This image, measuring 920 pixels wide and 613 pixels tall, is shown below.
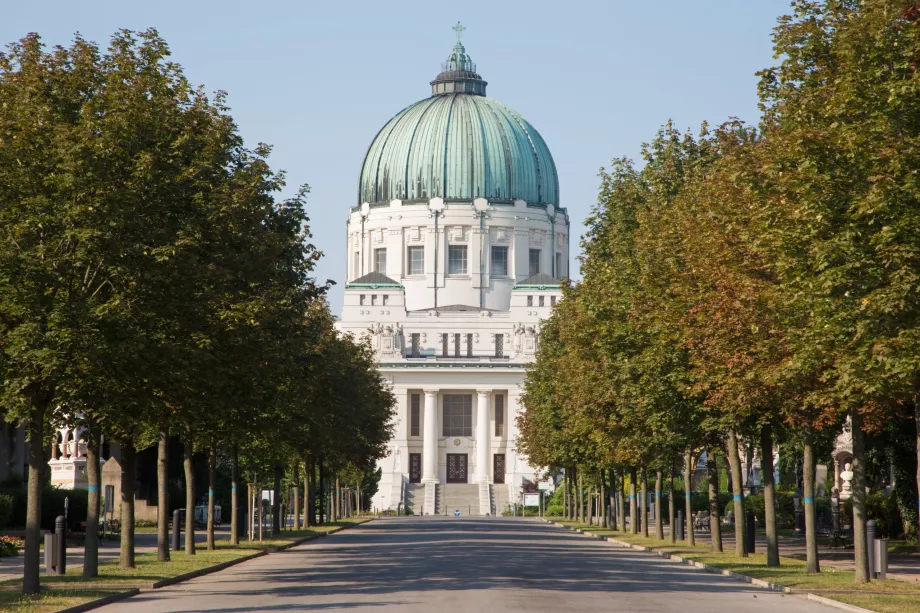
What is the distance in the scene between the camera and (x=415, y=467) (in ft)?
512

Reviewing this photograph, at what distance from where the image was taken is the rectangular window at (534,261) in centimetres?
16950

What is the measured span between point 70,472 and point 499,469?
81520 millimetres

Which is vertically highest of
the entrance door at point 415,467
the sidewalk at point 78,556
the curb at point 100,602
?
the entrance door at point 415,467

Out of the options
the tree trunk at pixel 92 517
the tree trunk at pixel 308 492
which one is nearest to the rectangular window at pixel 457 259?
the tree trunk at pixel 308 492

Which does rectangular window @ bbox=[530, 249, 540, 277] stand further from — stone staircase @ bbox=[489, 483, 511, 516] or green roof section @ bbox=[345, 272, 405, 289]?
stone staircase @ bbox=[489, 483, 511, 516]

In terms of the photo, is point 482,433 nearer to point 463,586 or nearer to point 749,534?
point 749,534

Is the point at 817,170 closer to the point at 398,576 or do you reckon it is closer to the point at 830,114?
the point at 830,114

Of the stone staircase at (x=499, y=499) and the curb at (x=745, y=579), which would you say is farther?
the stone staircase at (x=499, y=499)

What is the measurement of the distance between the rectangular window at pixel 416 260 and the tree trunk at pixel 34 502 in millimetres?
139835

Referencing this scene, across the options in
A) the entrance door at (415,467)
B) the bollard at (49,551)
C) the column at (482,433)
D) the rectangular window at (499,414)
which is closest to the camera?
the bollard at (49,551)

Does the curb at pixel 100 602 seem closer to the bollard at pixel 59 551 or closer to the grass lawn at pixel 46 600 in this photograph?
the grass lawn at pixel 46 600

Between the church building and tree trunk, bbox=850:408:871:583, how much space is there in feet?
392

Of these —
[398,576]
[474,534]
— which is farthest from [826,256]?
[474,534]

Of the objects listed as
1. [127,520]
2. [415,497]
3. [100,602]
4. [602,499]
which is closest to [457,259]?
[415,497]
